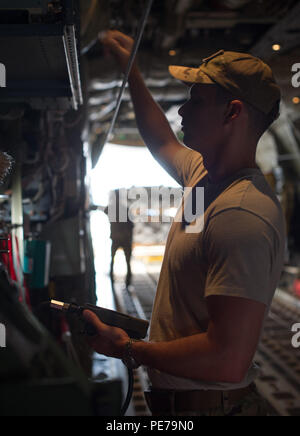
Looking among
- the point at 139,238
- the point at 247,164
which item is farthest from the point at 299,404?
the point at 139,238

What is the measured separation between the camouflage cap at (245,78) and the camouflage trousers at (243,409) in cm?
92

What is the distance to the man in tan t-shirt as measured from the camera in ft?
3.73

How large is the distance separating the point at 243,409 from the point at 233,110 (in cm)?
94

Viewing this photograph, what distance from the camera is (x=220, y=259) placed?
117 cm

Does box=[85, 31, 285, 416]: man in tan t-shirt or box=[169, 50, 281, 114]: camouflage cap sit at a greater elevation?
box=[169, 50, 281, 114]: camouflage cap

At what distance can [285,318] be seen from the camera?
249 inches
